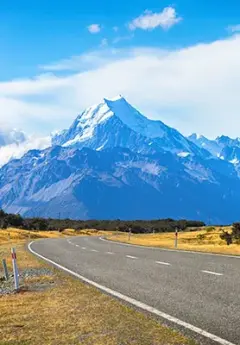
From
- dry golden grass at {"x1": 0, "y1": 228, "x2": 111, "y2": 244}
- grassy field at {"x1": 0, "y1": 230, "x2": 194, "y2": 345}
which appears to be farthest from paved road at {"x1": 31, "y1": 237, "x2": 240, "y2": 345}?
dry golden grass at {"x1": 0, "y1": 228, "x2": 111, "y2": 244}

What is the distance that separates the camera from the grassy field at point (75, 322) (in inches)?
316

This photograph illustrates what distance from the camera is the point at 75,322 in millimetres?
9453

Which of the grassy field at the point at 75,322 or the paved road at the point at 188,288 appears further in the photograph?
Result: the paved road at the point at 188,288

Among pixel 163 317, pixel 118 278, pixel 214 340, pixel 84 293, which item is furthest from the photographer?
pixel 118 278

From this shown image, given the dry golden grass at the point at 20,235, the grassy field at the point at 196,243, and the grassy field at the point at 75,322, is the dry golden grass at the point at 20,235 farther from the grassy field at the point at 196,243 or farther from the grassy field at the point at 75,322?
the grassy field at the point at 75,322

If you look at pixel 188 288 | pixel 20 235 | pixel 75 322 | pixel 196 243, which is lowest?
pixel 75 322

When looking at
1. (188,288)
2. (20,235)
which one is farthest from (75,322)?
(20,235)

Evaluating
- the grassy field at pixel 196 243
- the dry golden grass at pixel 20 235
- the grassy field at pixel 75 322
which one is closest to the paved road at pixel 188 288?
the grassy field at pixel 75 322

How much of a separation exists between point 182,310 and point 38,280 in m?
8.09

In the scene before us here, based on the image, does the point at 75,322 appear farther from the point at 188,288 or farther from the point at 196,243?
the point at 196,243

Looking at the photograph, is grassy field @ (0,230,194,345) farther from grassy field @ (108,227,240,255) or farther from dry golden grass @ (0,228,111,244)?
dry golden grass @ (0,228,111,244)

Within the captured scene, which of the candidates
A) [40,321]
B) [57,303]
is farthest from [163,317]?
[57,303]

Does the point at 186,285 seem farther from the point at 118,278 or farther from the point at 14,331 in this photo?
the point at 14,331

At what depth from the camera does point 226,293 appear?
12.0m
